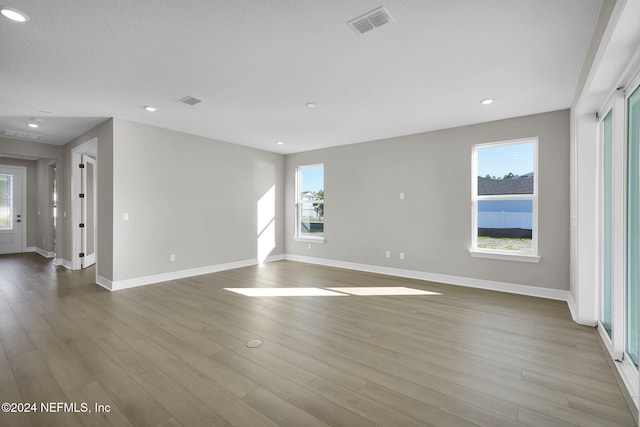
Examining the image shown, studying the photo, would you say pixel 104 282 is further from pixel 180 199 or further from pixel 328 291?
pixel 328 291

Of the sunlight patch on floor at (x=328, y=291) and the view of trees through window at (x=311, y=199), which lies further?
the view of trees through window at (x=311, y=199)

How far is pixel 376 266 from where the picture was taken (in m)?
5.89

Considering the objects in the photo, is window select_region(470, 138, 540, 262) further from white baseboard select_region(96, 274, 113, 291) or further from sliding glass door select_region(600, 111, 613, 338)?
white baseboard select_region(96, 274, 113, 291)

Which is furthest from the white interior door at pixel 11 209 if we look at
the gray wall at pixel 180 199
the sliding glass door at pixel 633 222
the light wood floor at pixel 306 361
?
the sliding glass door at pixel 633 222

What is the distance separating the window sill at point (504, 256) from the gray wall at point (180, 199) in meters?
4.42

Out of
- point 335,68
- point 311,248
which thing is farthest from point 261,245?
point 335,68

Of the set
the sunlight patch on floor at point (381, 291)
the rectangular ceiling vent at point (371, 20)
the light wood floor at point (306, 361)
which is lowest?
the sunlight patch on floor at point (381, 291)

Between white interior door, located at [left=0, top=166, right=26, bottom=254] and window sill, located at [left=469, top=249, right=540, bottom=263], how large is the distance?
1108cm

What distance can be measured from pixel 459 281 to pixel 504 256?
792 mm

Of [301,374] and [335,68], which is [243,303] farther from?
[335,68]

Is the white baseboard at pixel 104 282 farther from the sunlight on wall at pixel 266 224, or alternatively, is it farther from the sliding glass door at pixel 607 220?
the sliding glass door at pixel 607 220

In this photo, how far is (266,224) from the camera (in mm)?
6992

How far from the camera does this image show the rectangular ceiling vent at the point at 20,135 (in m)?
5.18

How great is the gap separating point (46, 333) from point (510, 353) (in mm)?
4330
